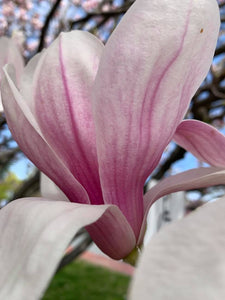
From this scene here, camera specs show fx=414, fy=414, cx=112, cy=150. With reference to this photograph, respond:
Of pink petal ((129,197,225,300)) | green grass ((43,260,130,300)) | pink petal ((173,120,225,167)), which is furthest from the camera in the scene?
green grass ((43,260,130,300))

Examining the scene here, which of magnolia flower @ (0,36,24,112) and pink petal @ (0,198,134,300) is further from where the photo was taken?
magnolia flower @ (0,36,24,112)

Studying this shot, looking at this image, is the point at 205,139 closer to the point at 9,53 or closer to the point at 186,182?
the point at 186,182

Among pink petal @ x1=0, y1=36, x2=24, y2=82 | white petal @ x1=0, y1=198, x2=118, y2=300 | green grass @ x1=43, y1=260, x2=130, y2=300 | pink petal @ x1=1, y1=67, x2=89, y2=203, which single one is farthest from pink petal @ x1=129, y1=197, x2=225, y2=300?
green grass @ x1=43, y1=260, x2=130, y2=300

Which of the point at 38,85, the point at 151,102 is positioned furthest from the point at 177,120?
the point at 38,85

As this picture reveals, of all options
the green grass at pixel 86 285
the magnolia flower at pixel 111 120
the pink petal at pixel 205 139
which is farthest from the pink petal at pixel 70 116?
the green grass at pixel 86 285

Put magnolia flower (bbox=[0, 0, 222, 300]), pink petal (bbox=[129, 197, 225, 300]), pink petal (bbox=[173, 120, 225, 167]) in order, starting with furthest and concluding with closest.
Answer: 1. pink petal (bbox=[173, 120, 225, 167])
2. magnolia flower (bbox=[0, 0, 222, 300])
3. pink petal (bbox=[129, 197, 225, 300])

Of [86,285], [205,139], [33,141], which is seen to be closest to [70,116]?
[33,141]

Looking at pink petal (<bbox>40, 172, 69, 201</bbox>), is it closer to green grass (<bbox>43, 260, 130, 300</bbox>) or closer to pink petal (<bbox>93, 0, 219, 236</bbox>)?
pink petal (<bbox>93, 0, 219, 236</bbox>)

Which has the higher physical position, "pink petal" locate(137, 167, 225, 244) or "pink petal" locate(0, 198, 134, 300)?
"pink petal" locate(0, 198, 134, 300)
